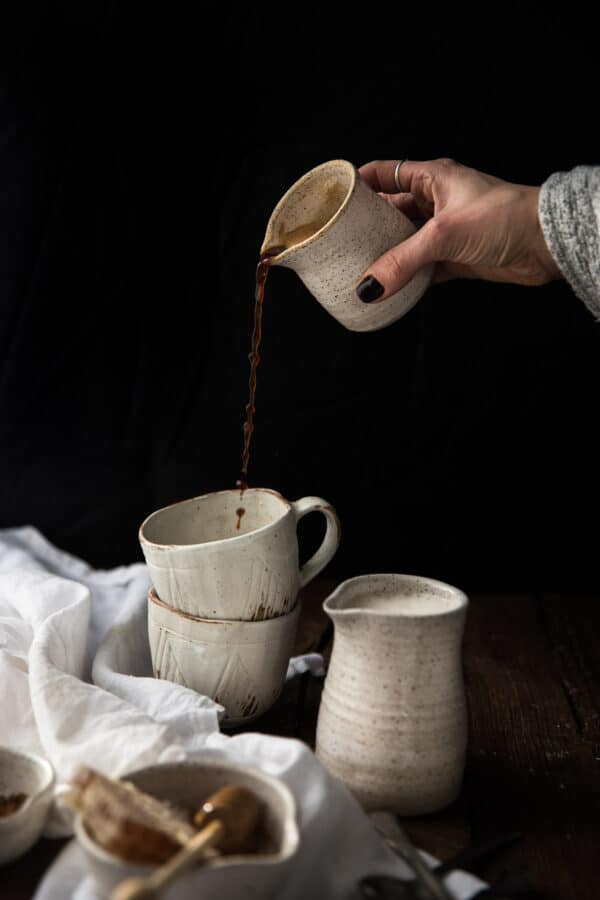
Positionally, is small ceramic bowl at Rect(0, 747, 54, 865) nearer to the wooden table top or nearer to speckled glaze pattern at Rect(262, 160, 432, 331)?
the wooden table top

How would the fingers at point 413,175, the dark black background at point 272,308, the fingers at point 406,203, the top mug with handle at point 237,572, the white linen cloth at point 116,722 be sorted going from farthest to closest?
the dark black background at point 272,308
the fingers at point 406,203
the fingers at point 413,175
the top mug with handle at point 237,572
the white linen cloth at point 116,722

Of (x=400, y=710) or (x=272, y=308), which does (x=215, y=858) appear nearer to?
(x=400, y=710)

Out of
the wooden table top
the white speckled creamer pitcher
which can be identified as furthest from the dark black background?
the white speckled creamer pitcher

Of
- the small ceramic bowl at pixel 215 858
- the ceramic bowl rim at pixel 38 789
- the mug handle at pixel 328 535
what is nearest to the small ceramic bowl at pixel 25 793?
the ceramic bowl rim at pixel 38 789

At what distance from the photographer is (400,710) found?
37.5 inches

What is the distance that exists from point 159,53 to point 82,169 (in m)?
0.21

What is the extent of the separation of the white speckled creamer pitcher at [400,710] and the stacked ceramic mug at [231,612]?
0.48 feet

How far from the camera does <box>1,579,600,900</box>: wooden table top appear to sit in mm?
905

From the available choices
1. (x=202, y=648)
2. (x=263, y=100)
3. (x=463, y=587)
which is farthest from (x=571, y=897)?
(x=263, y=100)

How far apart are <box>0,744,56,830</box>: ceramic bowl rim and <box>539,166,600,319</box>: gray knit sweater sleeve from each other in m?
0.75

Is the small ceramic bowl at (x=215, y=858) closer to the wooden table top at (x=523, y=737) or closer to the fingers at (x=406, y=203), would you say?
the wooden table top at (x=523, y=737)

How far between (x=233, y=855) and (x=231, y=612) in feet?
1.19

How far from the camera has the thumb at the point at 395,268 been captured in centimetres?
113

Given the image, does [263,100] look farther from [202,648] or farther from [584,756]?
[584,756]
